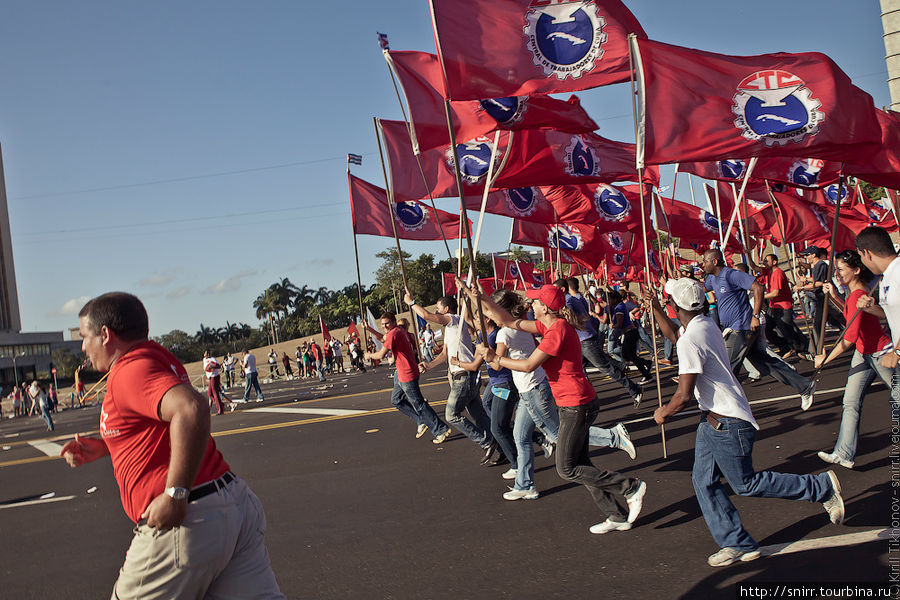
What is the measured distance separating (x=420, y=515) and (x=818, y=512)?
9.37 ft

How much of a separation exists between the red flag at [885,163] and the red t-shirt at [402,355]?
18.1 ft

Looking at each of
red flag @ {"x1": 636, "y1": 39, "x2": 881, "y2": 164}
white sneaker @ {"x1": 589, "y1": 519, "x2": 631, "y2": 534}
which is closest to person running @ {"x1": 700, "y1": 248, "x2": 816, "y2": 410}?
red flag @ {"x1": 636, "y1": 39, "x2": 881, "y2": 164}

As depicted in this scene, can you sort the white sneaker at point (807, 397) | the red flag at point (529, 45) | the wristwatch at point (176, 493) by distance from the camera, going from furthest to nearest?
the white sneaker at point (807, 397)
the red flag at point (529, 45)
the wristwatch at point (176, 493)

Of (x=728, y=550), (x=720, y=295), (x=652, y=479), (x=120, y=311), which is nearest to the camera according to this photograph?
(x=120, y=311)

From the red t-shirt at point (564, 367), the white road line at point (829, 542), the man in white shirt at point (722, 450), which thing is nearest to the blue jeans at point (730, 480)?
the man in white shirt at point (722, 450)

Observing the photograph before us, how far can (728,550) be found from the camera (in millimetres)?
4273

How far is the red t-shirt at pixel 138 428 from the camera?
2.65 m

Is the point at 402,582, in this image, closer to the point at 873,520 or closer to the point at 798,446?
the point at 873,520

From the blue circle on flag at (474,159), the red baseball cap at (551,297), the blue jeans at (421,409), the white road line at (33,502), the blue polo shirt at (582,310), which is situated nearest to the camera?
the red baseball cap at (551,297)

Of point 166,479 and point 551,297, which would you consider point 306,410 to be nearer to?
point 551,297

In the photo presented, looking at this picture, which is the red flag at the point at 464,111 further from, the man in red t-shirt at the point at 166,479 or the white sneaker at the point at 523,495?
the man in red t-shirt at the point at 166,479

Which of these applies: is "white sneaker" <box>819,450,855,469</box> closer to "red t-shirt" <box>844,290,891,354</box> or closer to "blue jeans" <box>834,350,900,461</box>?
"blue jeans" <box>834,350,900,461</box>

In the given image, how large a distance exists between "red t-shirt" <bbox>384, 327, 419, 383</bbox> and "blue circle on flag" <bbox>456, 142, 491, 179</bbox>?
3433 millimetres

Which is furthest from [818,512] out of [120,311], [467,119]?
[467,119]
